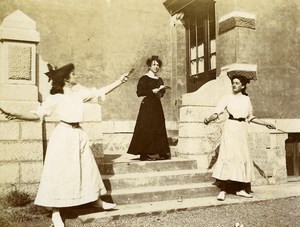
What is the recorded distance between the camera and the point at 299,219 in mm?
5156

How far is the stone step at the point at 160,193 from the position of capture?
18.3 feet

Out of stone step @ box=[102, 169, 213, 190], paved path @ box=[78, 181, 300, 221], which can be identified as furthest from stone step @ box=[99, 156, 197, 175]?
paved path @ box=[78, 181, 300, 221]

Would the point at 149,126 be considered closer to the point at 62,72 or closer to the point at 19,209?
the point at 62,72

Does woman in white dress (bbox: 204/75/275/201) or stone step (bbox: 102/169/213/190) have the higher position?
woman in white dress (bbox: 204/75/275/201)

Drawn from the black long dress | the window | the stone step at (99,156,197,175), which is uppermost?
the window

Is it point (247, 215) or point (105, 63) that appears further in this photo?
point (105, 63)

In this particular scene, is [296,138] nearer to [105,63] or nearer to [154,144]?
[154,144]

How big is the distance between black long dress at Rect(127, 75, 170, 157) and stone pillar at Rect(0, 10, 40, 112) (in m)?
2.03

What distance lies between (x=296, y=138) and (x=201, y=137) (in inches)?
109

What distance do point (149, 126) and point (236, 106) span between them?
1.68 m

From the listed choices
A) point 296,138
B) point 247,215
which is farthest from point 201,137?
point 296,138

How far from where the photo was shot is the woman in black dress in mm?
6836

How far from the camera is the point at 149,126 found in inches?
269

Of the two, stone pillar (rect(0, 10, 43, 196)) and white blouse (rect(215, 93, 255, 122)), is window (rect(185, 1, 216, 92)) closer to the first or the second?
white blouse (rect(215, 93, 255, 122))
